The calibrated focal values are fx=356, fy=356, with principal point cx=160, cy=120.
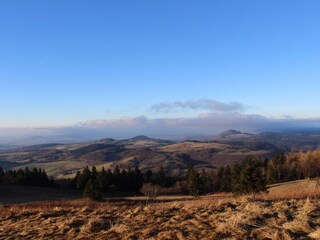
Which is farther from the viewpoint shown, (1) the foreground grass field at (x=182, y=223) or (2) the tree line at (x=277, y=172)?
Result: (2) the tree line at (x=277, y=172)

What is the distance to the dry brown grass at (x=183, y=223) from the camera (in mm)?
9953

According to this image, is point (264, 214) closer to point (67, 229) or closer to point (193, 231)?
point (193, 231)

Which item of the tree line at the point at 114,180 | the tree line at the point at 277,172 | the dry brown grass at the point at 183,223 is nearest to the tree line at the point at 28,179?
the tree line at the point at 114,180

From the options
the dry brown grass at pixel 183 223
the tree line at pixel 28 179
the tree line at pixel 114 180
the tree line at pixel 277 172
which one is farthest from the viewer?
the tree line at pixel 28 179

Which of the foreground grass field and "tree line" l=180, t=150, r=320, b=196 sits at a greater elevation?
the foreground grass field

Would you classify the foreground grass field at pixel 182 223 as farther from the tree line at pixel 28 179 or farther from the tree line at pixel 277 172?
the tree line at pixel 28 179

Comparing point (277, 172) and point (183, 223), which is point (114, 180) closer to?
point (277, 172)

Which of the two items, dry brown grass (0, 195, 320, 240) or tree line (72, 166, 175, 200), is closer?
dry brown grass (0, 195, 320, 240)

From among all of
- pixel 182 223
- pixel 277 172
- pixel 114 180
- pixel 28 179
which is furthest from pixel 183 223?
pixel 277 172

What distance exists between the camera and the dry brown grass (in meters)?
9.95

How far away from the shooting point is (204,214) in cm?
1268

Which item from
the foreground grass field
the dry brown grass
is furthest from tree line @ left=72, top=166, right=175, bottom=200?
the dry brown grass

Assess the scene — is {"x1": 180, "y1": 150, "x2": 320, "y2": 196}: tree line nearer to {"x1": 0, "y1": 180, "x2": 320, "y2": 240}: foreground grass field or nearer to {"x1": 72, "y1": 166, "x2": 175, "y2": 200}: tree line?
{"x1": 72, "y1": 166, "x2": 175, "y2": 200}: tree line

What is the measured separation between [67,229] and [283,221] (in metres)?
7.16
